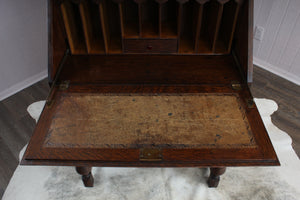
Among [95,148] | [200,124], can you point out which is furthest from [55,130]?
[200,124]

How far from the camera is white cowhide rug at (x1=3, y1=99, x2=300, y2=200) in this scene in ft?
4.65

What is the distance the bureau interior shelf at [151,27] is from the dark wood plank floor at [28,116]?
0.86 meters

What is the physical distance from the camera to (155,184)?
147 cm

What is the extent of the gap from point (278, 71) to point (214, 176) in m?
1.37

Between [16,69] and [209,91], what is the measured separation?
1573 millimetres

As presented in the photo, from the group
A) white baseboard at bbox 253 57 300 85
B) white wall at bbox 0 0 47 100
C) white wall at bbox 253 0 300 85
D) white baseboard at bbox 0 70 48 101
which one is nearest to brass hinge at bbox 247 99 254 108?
white wall at bbox 253 0 300 85

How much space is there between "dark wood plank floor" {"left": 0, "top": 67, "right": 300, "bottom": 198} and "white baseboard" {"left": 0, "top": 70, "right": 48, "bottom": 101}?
3cm

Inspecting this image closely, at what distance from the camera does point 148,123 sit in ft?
3.45

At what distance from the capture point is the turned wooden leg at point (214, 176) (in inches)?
49.6

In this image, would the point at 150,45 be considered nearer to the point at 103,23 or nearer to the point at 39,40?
the point at 103,23

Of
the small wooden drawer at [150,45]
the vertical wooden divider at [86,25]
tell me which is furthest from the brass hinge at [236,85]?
the vertical wooden divider at [86,25]

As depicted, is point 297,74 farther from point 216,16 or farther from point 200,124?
point 200,124

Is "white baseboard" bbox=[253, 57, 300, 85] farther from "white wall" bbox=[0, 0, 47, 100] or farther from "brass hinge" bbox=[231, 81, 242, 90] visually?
"white wall" bbox=[0, 0, 47, 100]

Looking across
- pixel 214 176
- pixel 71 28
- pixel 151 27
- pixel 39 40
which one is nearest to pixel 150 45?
pixel 151 27
